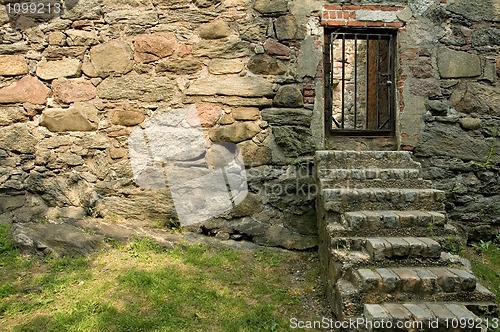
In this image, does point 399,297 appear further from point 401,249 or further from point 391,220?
point 391,220

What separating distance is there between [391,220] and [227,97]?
196 centimetres

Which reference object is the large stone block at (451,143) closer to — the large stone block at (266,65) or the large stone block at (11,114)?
the large stone block at (266,65)

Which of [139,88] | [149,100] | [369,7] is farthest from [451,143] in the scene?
[139,88]

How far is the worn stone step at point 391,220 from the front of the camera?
2762mm

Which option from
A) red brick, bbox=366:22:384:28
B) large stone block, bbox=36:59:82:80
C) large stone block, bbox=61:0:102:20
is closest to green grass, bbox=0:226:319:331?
large stone block, bbox=36:59:82:80

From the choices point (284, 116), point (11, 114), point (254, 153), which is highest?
point (11, 114)

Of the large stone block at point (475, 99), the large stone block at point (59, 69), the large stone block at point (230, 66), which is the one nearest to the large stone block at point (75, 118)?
the large stone block at point (59, 69)

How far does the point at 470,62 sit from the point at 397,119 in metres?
0.97

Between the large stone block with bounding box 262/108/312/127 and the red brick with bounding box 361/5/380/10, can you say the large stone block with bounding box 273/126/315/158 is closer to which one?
the large stone block with bounding box 262/108/312/127

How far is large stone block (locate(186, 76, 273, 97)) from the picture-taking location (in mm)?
3775

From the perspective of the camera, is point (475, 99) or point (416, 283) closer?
point (416, 283)

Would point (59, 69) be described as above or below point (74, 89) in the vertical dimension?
above

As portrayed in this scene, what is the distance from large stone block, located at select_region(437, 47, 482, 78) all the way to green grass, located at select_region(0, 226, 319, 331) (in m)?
2.34

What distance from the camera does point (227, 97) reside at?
379cm
